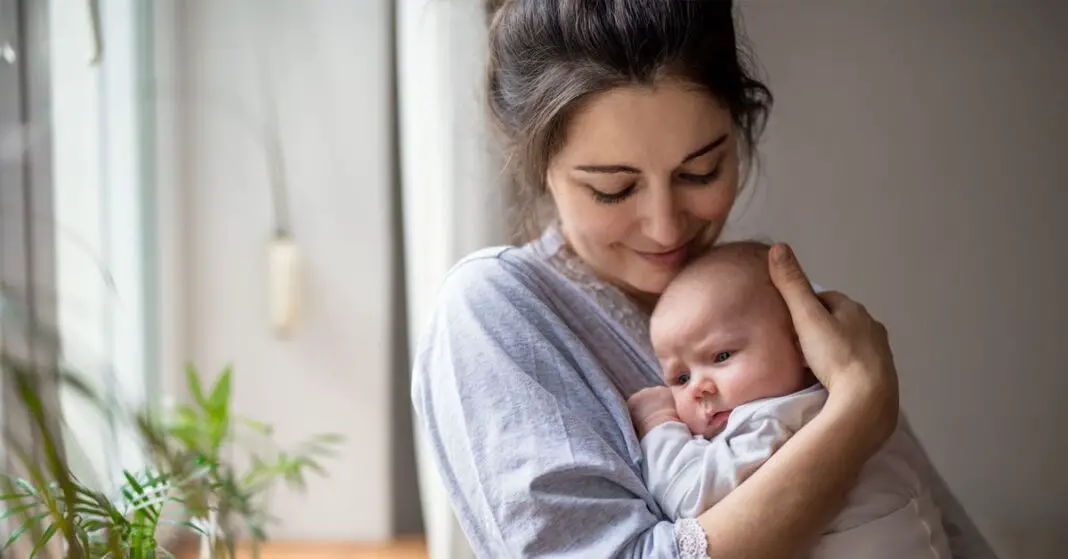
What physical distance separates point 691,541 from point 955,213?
825mm

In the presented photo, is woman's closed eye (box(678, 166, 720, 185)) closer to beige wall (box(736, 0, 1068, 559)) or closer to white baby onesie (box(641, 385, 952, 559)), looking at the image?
white baby onesie (box(641, 385, 952, 559))

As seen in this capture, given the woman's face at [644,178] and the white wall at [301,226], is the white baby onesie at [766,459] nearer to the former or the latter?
the woman's face at [644,178]

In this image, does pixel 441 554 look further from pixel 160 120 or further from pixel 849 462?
pixel 160 120

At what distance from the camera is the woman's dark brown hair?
1.11 meters

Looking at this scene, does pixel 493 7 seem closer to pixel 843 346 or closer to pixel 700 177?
pixel 700 177

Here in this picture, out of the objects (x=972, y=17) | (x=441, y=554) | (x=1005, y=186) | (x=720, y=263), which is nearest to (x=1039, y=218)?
(x=1005, y=186)

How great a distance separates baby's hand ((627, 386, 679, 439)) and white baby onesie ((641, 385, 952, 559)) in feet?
0.06

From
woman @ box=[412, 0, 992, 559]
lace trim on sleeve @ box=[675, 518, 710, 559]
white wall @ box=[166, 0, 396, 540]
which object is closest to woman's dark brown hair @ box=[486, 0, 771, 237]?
woman @ box=[412, 0, 992, 559]

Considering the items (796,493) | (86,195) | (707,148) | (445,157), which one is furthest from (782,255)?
(86,195)

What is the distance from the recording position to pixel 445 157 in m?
1.52

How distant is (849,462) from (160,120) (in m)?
1.53

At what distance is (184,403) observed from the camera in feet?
6.49

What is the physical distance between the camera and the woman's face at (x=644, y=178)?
1.11m

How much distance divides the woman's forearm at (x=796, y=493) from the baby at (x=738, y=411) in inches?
1.6
